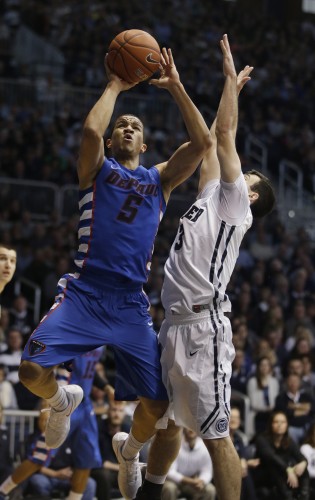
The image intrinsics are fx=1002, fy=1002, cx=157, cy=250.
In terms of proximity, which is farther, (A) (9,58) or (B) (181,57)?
(B) (181,57)

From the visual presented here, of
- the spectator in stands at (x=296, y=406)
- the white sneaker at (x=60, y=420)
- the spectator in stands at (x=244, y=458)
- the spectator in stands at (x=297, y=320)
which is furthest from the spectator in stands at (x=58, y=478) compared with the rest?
the spectator in stands at (x=297, y=320)

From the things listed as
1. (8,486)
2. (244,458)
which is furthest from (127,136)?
(244,458)

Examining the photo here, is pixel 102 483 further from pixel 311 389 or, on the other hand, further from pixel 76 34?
pixel 76 34

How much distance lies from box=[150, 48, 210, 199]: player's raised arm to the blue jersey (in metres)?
0.33

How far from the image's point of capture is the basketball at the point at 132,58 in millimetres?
7031

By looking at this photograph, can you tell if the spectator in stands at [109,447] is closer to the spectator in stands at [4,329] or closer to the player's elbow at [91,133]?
the spectator in stands at [4,329]

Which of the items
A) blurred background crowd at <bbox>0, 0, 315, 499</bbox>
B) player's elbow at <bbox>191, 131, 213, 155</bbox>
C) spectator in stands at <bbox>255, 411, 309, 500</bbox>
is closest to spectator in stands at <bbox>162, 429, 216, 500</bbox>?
spectator in stands at <bbox>255, 411, 309, 500</bbox>

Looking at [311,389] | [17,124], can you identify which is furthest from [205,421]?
[17,124]

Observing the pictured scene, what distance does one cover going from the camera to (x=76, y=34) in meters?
22.6

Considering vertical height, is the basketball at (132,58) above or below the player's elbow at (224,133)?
above

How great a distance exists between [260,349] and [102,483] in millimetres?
4186

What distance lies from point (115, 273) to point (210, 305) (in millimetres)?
715

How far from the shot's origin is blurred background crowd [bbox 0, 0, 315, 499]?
14.3m

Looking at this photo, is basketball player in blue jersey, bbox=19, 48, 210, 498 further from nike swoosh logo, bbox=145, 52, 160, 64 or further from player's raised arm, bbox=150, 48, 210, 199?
nike swoosh logo, bbox=145, 52, 160, 64
